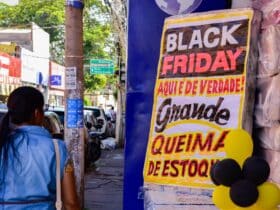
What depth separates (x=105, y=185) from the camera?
40.1 feet

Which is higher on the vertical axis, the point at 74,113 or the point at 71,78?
the point at 71,78

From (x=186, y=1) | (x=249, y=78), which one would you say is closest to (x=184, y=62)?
(x=249, y=78)

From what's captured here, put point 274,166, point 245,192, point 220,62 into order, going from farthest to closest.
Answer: point 220,62 < point 274,166 < point 245,192

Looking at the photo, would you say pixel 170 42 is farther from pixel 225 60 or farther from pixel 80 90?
pixel 80 90

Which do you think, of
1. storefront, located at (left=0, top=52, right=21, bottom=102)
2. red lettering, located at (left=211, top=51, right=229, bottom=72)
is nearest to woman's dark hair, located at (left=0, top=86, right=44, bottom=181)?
red lettering, located at (left=211, top=51, right=229, bottom=72)

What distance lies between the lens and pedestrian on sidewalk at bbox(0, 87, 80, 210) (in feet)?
8.91

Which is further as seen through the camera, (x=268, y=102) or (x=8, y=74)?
(x=8, y=74)

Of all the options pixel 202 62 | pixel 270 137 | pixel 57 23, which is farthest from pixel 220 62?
pixel 57 23

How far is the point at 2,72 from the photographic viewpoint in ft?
94.5

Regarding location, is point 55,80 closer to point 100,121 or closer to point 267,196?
point 100,121

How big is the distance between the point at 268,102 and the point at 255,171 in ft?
3.30

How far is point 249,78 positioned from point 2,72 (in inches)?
1056

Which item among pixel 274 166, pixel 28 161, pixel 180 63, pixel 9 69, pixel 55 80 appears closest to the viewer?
pixel 28 161

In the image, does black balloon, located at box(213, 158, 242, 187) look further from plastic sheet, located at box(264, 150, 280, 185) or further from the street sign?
the street sign
